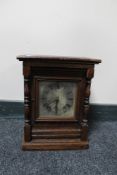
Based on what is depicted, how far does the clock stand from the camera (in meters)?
1.08

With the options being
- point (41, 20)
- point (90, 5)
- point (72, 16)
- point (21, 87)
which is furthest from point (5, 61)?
point (90, 5)

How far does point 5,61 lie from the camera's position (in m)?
1.49

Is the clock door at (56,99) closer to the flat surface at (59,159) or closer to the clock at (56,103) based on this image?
the clock at (56,103)

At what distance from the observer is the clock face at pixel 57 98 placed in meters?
→ 1.14

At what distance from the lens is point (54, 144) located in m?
1.17

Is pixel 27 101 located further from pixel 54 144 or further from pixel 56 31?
pixel 56 31

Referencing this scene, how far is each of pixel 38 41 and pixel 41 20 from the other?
0.48 feet

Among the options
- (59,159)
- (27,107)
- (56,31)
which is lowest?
(59,159)

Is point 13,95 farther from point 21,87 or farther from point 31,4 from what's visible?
point 31,4

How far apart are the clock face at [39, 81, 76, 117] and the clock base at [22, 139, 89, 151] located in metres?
0.15

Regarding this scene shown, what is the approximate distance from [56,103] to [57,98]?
0.10ft

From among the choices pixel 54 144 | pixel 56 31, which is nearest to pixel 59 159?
pixel 54 144

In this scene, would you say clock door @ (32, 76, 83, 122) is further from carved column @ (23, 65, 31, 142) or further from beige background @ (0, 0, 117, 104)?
beige background @ (0, 0, 117, 104)


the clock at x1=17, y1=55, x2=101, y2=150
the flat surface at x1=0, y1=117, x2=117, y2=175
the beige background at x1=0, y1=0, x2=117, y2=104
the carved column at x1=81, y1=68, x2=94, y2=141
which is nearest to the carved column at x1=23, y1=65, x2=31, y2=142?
the clock at x1=17, y1=55, x2=101, y2=150
